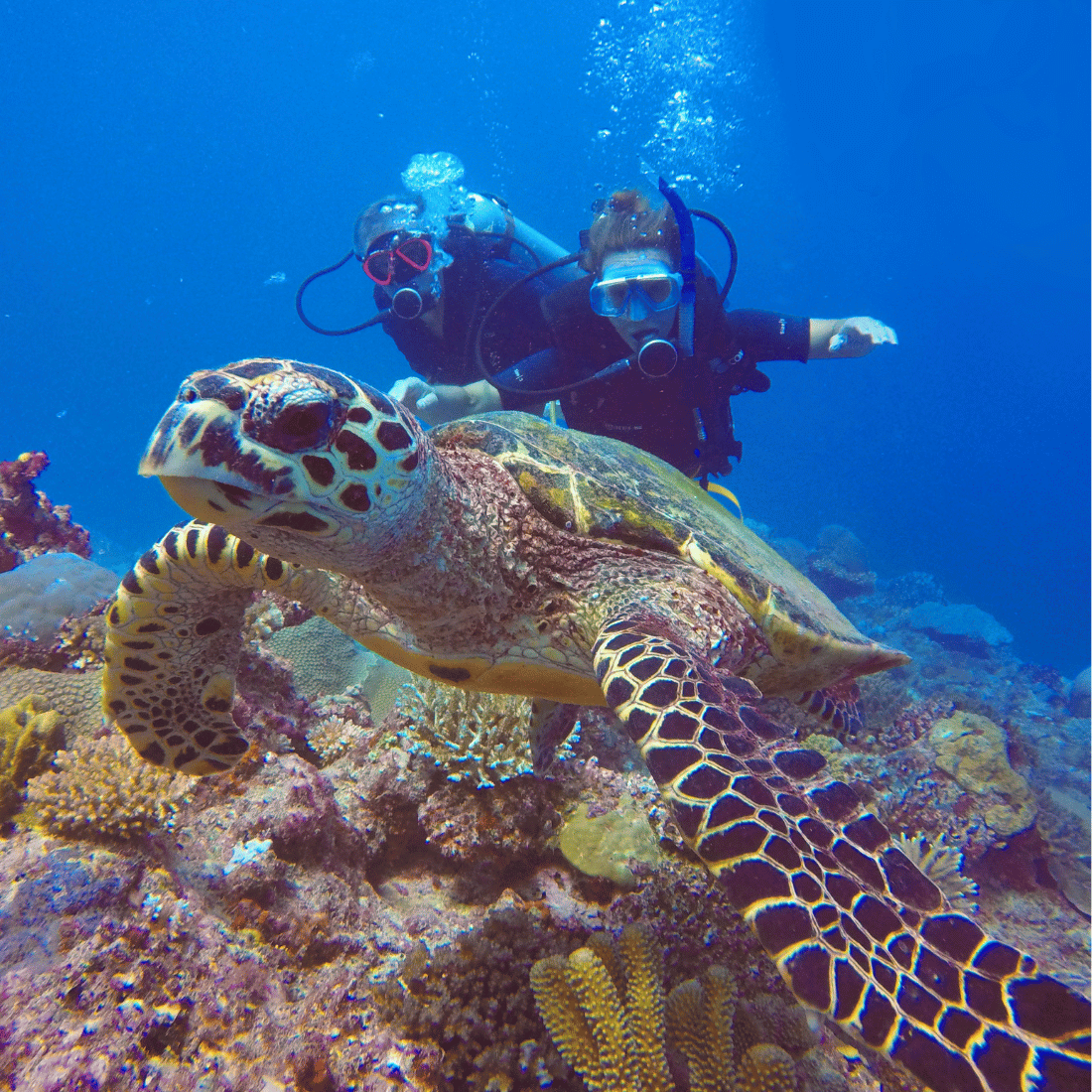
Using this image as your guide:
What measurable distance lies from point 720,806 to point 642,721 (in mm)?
288

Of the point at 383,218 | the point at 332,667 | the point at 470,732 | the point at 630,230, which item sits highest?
the point at 383,218

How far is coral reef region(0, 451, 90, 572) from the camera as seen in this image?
497 cm

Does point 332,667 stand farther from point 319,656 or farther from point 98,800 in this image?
point 98,800

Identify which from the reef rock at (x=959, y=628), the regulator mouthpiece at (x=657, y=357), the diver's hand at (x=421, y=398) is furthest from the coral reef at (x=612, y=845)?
the reef rock at (x=959, y=628)

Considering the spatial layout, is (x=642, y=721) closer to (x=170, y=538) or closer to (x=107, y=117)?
(x=170, y=538)

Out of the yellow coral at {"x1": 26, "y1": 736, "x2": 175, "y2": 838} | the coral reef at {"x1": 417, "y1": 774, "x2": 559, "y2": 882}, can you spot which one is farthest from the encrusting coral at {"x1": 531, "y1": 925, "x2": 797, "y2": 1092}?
the yellow coral at {"x1": 26, "y1": 736, "x2": 175, "y2": 838}

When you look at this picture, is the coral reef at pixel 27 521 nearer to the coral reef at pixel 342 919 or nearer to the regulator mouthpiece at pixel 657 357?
the coral reef at pixel 342 919

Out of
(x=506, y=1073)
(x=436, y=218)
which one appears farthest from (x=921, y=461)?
(x=506, y=1073)

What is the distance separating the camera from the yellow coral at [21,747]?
228 centimetres

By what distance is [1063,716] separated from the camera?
13367 millimetres

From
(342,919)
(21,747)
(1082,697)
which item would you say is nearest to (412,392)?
(21,747)

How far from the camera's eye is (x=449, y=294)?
22.6ft

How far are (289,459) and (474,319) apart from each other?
590 centimetres

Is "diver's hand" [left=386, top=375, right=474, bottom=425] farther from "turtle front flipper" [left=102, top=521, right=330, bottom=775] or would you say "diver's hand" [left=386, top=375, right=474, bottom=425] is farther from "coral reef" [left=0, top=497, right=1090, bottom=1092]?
"turtle front flipper" [left=102, top=521, right=330, bottom=775]
